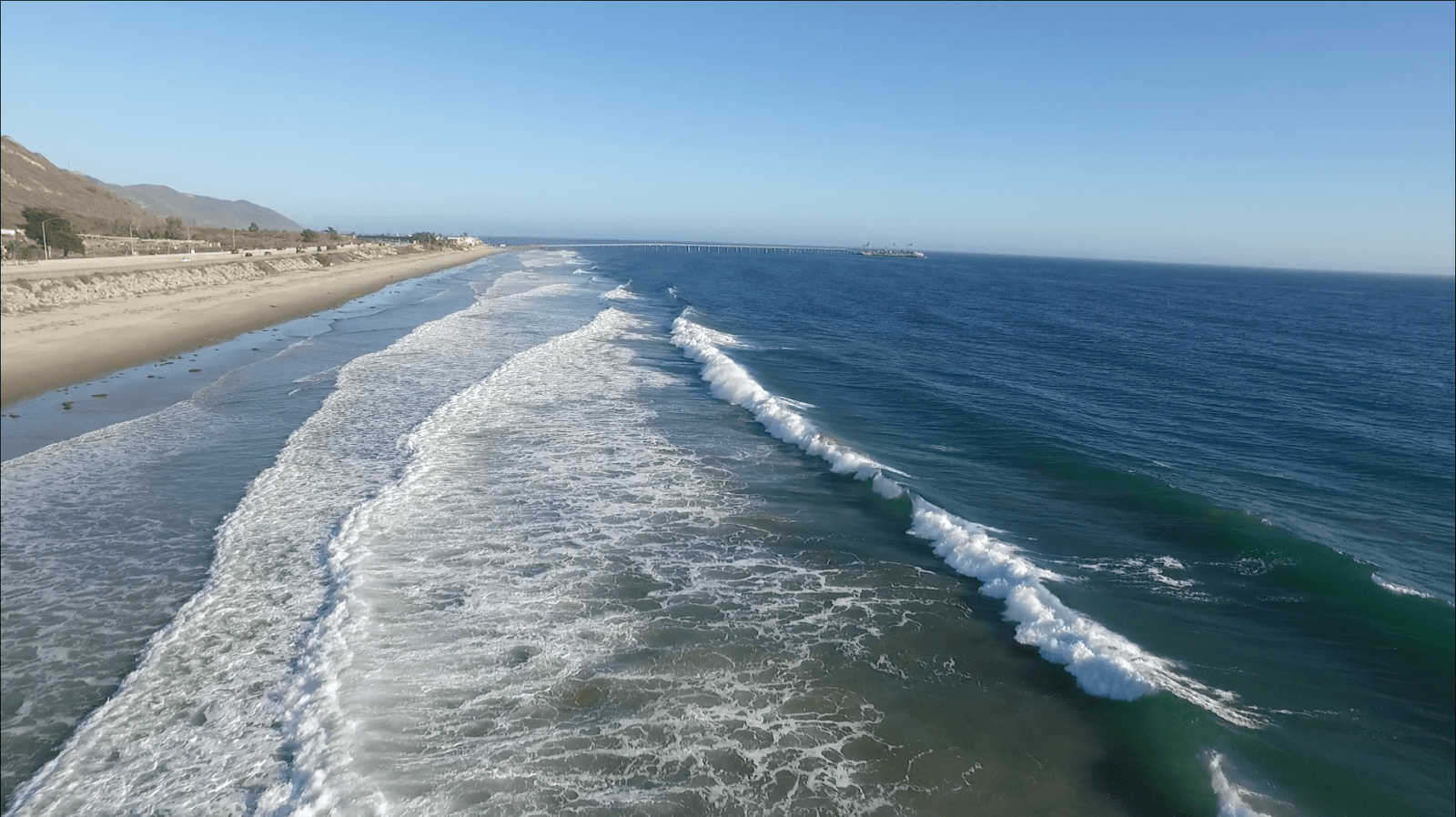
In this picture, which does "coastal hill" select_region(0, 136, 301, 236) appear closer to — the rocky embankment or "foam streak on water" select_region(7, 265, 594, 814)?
the rocky embankment

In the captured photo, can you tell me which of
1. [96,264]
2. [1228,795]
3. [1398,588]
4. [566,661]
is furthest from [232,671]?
[96,264]

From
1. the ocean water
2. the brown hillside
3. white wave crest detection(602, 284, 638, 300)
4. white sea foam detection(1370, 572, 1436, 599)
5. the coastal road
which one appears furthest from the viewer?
the brown hillside

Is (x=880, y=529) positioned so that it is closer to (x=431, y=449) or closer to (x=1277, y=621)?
(x=1277, y=621)

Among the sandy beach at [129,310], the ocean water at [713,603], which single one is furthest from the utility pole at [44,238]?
the ocean water at [713,603]

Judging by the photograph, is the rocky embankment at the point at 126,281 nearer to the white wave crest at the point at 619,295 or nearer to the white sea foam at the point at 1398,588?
the white wave crest at the point at 619,295

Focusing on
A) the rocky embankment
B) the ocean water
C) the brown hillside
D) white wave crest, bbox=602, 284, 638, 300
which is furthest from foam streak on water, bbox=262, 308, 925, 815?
the brown hillside
